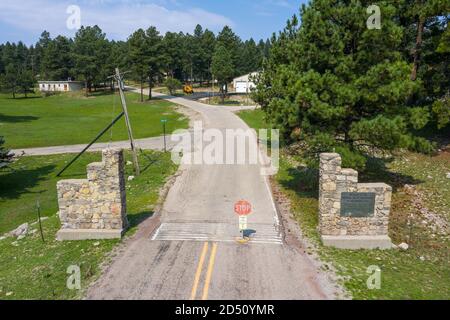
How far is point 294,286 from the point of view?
36.5ft

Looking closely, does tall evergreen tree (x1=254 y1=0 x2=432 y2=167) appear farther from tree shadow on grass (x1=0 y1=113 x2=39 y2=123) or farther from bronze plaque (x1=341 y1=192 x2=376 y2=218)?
tree shadow on grass (x1=0 y1=113 x2=39 y2=123)

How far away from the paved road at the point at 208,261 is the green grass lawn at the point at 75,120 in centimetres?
2434

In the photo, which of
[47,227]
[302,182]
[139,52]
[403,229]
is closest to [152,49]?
[139,52]

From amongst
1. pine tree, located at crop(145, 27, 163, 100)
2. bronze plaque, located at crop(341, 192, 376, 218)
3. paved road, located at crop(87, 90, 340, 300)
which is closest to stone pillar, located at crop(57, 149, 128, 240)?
paved road, located at crop(87, 90, 340, 300)

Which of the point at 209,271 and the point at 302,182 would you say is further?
the point at 302,182

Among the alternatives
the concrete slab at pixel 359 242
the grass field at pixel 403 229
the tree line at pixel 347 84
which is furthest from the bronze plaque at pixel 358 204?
the tree line at pixel 347 84

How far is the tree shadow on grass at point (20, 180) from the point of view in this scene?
2502 centimetres

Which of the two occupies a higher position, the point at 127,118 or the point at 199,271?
the point at 127,118

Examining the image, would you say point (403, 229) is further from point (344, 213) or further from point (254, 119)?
point (254, 119)

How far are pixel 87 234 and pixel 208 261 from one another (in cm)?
521

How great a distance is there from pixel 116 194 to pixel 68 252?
8.63 ft

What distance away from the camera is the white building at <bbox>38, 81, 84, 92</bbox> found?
9825 cm

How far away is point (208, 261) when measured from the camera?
12.6 m
